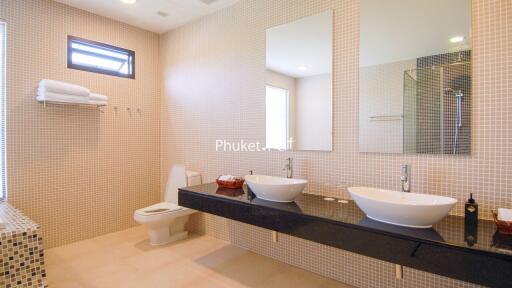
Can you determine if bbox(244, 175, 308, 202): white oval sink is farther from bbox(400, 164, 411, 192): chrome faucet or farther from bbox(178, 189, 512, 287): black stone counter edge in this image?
bbox(400, 164, 411, 192): chrome faucet

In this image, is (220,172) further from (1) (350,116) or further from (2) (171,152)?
(1) (350,116)

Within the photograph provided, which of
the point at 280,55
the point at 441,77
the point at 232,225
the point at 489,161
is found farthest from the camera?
the point at 232,225

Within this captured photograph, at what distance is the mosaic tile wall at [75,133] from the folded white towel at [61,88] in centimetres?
25

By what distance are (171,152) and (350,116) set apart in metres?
2.48

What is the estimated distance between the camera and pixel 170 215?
2.98 metres

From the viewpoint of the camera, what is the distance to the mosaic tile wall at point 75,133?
9.14 feet

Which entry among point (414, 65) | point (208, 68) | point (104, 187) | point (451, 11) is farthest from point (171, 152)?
point (451, 11)

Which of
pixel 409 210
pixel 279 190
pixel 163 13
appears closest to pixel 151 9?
pixel 163 13

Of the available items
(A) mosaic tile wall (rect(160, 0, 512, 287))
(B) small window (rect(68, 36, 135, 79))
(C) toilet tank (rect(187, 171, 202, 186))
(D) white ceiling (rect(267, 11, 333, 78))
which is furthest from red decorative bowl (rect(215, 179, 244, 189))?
(B) small window (rect(68, 36, 135, 79))

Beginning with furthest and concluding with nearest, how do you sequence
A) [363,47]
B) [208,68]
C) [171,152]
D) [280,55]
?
[171,152] < [208,68] < [280,55] < [363,47]

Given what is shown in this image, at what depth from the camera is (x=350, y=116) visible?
7.30 ft

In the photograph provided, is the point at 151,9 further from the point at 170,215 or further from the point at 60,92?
the point at 170,215

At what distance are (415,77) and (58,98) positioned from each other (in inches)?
127

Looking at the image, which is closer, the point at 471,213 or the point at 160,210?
the point at 471,213
